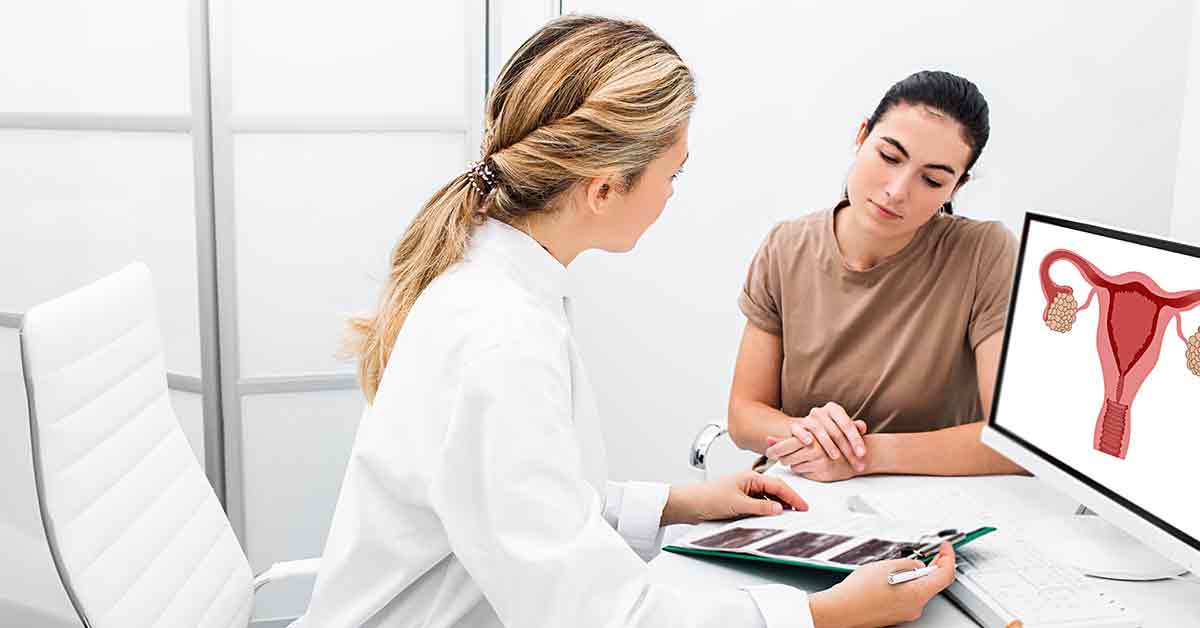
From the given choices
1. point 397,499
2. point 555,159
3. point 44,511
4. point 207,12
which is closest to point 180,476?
point 44,511

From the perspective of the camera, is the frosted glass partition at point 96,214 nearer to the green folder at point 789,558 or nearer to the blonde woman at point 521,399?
the blonde woman at point 521,399

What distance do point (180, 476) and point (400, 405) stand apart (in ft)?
1.82

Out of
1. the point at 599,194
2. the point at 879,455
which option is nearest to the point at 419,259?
the point at 599,194

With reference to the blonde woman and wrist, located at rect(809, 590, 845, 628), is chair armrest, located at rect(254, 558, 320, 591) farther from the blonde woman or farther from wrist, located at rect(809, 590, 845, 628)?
wrist, located at rect(809, 590, 845, 628)

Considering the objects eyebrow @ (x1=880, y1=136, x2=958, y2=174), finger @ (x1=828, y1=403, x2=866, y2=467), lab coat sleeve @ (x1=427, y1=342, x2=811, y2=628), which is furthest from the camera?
eyebrow @ (x1=880, y1=136, x2=958, y2=174)

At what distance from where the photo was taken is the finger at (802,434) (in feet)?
5.37

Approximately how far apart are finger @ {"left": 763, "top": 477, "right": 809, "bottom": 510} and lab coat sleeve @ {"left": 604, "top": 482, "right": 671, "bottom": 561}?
144 millimetres

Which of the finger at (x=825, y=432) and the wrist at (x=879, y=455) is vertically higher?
the finger at (x=825, y=432)

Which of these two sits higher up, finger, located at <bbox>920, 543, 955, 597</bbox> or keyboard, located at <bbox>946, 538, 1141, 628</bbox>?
finger, located at <bbox>920, 543, 955, 597</bbox>

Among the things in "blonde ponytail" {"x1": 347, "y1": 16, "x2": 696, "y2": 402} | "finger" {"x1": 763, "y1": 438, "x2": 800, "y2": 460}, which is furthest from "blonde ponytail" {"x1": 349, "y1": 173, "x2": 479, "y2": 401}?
"finger" {"x1": 763, "y1": 438, "x2": 800, "y2": 460}

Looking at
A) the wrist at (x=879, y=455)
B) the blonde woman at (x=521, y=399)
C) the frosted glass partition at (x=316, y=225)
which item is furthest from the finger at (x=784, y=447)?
the frosted glass partition at (x=316, y=225)

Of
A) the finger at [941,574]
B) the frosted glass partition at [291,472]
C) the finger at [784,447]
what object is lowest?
the frosted glass partition at [291,472]

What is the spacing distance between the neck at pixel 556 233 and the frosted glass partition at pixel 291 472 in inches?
61.1

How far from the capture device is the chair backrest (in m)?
1.14
